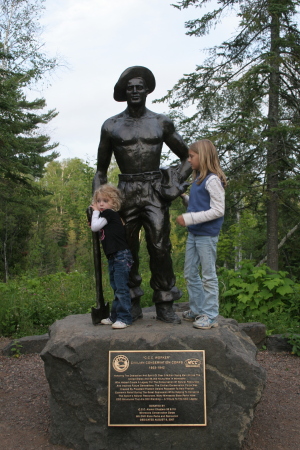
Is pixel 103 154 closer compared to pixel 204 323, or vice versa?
pixel 204 323

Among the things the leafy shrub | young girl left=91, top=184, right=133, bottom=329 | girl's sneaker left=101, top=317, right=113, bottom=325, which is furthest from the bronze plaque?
the leafy shrub

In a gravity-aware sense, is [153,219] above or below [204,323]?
above

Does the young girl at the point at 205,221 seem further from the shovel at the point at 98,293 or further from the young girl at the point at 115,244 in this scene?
the shovel at the point at 98,293

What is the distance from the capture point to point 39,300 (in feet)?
24.6

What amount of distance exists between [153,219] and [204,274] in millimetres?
676

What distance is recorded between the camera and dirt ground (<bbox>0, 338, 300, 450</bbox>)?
355 cm

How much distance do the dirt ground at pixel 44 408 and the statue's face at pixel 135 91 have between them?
2.83 m

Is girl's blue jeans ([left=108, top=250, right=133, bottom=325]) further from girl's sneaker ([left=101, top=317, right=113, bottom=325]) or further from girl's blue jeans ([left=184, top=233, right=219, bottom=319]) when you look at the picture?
girl's blue jeans ([left=184, top=233, right=219, bottom=319])

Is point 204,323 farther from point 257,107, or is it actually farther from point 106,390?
point 257,107

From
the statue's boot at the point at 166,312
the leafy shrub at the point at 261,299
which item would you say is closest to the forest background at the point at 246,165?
the leafy shrub at the point at 261,299

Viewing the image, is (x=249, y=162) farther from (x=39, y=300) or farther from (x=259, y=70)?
(x=39, y=300)

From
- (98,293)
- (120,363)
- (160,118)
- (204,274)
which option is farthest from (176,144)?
(120,363)

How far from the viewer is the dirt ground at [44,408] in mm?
3553

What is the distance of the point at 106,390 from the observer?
11.1 ft
